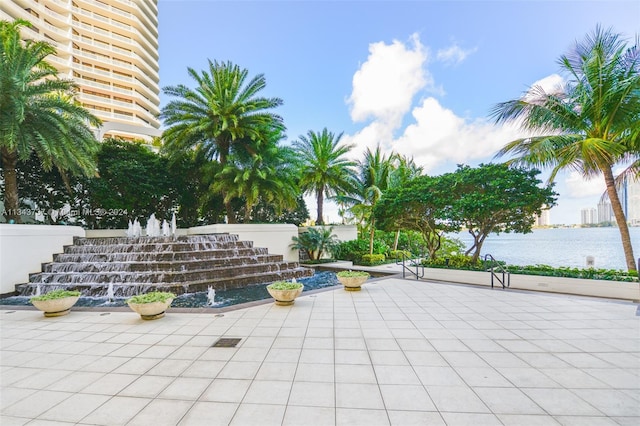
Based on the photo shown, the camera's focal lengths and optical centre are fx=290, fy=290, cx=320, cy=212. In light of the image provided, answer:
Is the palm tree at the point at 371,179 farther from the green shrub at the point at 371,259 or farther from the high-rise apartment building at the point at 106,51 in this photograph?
the high-rise apartment building at the point at 106,51

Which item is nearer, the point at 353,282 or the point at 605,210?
the point at 353,282

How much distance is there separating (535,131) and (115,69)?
62416 millimetres

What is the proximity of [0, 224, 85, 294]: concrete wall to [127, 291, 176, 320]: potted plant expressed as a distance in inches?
274

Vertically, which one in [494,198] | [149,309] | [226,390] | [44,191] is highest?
[44,191]

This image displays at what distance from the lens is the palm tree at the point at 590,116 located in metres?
7.97

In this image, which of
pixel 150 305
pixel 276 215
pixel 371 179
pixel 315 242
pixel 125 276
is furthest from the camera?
pixel 276 215

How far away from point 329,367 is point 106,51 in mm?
65303

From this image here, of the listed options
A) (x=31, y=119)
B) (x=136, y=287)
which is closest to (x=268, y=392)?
(x=136, y=287)

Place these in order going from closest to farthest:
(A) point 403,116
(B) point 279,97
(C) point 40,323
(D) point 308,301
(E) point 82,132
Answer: (C) point 40,323, (D) point 308,301, (E) point 82,132, (B) point 279,97, (A) point 403,116

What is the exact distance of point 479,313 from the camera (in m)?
6.41

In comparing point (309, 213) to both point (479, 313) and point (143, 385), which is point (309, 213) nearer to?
point (479, 313)

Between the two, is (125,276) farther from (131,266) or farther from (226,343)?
(226,343)

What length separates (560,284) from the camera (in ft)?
27.2

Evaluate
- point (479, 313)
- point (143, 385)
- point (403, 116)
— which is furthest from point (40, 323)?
point (403, 116)
